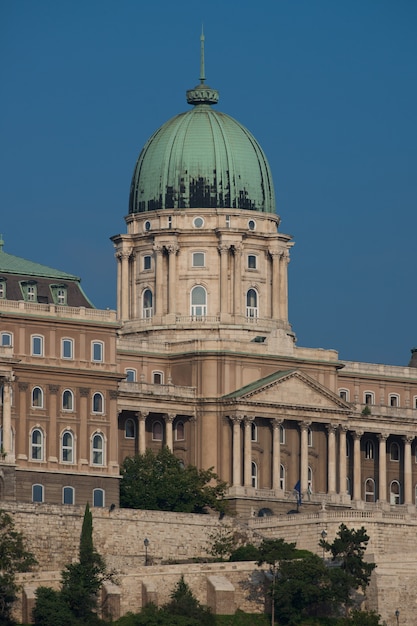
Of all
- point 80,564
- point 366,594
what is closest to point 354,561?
point 366,594

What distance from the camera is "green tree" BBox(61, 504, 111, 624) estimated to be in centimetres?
19312

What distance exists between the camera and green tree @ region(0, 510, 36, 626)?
7584 inches

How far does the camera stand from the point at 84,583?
639 feet

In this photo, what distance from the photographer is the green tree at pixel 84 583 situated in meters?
193

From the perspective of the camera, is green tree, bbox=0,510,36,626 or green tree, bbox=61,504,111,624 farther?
green tree, bbox=61,504,111,624

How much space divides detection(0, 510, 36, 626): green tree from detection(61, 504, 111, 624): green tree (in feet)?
9.15

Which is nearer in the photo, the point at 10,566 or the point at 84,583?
the point at 84,583

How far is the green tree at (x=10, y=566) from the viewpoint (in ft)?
632

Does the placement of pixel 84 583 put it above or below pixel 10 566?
below

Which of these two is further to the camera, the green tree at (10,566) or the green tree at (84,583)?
the green tree at (84,583)

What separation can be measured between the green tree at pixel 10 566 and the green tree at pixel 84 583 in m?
2.79

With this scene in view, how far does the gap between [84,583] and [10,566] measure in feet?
15.8

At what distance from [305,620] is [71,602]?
626 inches

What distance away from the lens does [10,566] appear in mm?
195625
